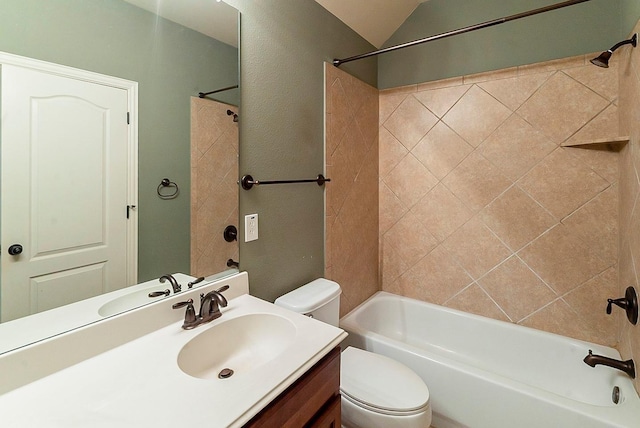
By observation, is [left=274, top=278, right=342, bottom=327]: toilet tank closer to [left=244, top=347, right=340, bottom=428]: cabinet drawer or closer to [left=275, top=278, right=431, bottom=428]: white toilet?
[left=275, top=278, right=431, bottom=428]: white toilet

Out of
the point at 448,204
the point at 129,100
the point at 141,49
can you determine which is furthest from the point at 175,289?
the point at 448,204

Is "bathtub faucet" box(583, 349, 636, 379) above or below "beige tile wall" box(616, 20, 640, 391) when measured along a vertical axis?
below

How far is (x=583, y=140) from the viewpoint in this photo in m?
1.72

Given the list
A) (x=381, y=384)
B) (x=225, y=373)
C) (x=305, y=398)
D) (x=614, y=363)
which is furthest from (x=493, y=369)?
(x=225, y=373)

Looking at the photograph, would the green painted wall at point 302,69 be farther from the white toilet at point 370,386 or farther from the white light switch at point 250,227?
the white toilet at point 370,386

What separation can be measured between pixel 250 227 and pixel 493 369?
1.80 metres

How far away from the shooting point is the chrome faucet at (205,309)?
3.52ft

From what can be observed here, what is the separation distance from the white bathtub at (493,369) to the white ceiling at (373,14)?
1.98m

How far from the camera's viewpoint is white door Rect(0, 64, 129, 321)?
762 mm

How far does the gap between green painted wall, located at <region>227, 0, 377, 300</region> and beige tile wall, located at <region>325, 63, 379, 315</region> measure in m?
0.10

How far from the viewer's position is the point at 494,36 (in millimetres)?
1933

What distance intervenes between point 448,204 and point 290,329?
1564 mm

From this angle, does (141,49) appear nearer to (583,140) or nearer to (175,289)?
(175,289)

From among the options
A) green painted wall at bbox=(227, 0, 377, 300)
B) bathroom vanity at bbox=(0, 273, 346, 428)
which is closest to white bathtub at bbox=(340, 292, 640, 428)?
green painted wall at bbox=(227, 0, 377, 300)
